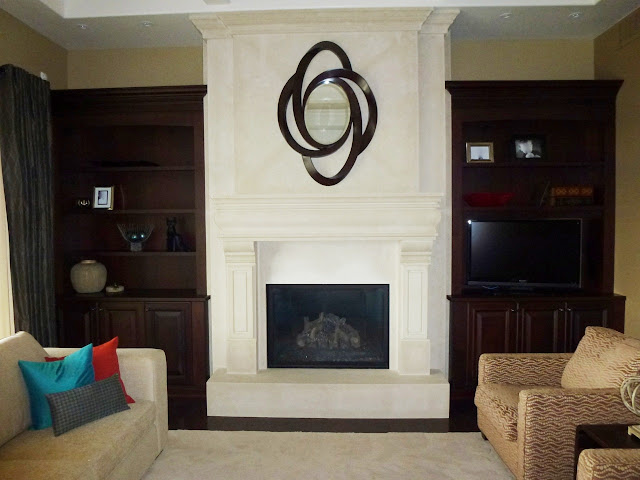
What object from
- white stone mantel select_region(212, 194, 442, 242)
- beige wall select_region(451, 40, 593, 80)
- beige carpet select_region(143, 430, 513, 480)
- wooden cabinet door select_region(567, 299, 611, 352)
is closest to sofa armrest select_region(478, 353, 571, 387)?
beige carpet select_region(143, 430, 513, 480)

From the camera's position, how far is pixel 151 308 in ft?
13.4

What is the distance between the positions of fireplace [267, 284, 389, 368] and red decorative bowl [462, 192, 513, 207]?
1019 millimetres

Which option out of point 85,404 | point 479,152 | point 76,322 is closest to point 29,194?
point 76,322

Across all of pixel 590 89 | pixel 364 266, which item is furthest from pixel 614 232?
pixel 364 266

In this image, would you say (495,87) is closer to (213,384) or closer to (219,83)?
(219,83)

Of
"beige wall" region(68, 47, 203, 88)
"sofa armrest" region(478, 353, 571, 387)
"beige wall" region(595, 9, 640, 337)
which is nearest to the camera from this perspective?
"sofa armrest" region(478, 353, 571, 387)

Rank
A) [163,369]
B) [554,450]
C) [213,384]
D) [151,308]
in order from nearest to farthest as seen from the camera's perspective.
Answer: [554,450] → [163,369] → [213,384] → [151,308]

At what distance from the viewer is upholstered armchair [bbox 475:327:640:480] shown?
2.49 metres

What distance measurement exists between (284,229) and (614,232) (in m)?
2.69

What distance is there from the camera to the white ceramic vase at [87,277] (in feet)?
14.1

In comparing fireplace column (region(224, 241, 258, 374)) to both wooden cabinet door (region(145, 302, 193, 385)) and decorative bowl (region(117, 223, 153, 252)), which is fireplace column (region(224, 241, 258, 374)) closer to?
wooden cabinet door (region(145, 302, 193, 385))

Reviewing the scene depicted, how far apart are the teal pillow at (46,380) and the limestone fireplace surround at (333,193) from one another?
51.5 inches

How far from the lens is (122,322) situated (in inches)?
163

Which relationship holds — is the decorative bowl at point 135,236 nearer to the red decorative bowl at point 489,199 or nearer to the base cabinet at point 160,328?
the base cabinet at point 160,328
